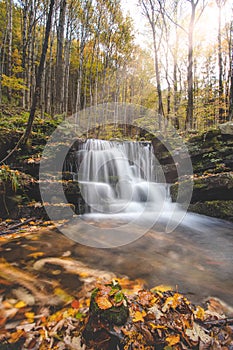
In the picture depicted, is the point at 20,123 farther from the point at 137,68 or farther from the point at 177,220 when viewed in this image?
the point at 137,68

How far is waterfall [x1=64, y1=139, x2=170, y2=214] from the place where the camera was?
261 inches

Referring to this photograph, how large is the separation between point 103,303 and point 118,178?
646 centimetres

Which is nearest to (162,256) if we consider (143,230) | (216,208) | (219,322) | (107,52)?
(143,230)

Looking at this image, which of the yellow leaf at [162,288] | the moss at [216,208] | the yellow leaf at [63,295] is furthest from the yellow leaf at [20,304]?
the moss at [216,208]

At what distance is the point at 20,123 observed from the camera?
25.6ft

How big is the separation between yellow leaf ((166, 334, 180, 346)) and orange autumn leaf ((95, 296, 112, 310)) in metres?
0.53

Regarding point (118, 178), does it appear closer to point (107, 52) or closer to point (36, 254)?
point (36, 254)

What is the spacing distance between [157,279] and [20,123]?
25.8 ft

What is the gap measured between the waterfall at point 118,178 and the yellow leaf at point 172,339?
4.67 meters

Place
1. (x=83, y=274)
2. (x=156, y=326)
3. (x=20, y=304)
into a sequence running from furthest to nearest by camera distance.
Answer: (x=83, y=274) < (x=20, y=304) < (x=156, y=326)

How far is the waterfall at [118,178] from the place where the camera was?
6633 millimetres

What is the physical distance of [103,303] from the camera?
158 centimetres

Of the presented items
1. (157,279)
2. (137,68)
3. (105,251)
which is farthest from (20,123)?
(137,68)

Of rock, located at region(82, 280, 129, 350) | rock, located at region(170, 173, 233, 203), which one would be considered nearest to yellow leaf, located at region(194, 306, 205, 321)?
rock, located at region(82, 280, 129, 350)
